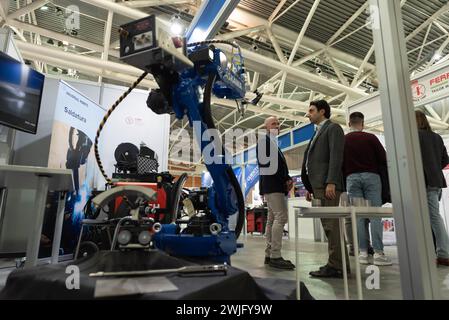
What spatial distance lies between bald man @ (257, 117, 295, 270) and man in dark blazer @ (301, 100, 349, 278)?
28cm

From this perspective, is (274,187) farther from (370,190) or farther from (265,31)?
(265,31)

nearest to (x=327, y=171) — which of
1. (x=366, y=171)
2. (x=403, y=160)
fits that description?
(x=366, y=171)

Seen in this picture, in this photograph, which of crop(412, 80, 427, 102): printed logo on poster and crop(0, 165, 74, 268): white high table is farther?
crop(412, 80, 427, 102): printed logo on poster

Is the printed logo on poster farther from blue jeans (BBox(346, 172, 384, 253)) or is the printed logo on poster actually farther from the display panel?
the display panel

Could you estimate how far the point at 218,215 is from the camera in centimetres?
183

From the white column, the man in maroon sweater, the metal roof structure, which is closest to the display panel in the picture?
the metal roof structure

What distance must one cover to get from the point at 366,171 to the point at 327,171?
2.54ft

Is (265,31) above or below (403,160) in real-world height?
above

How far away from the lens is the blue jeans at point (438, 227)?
2707 mm

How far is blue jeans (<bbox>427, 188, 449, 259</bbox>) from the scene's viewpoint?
8.88 feet

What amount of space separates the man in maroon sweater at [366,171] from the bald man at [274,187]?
642 mm

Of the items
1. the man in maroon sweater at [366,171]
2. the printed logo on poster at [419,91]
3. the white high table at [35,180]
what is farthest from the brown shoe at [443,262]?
the white high table at [35,180]

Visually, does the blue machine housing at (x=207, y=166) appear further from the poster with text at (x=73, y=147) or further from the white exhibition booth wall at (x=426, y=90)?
the white exhibition booth wall at (x=426, y=90)

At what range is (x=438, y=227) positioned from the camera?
277cm
